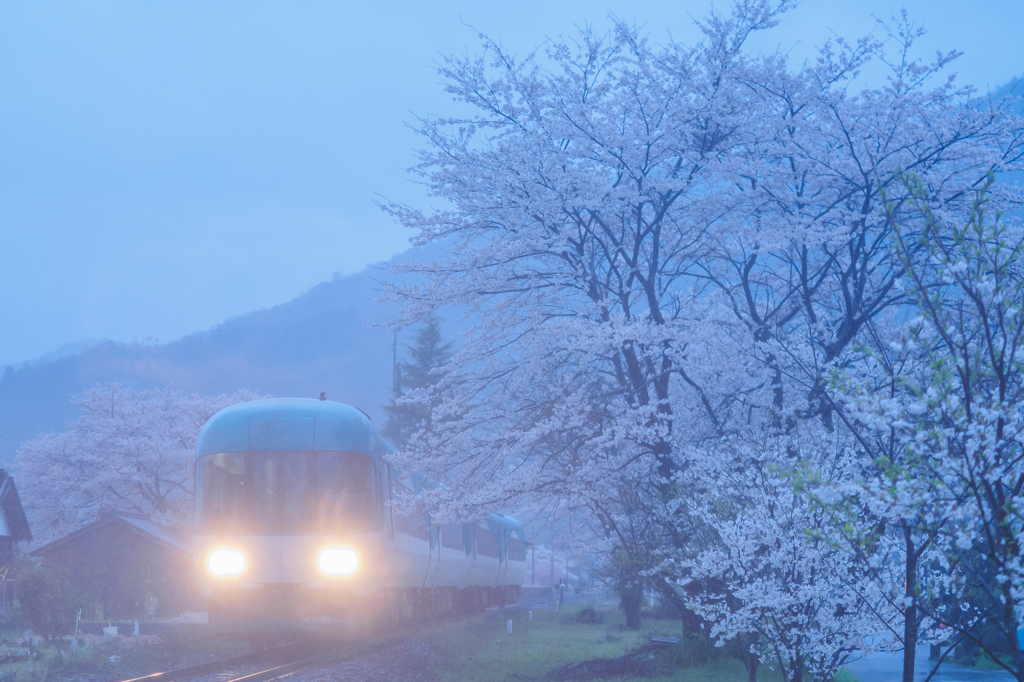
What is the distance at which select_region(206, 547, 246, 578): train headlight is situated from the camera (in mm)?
11680

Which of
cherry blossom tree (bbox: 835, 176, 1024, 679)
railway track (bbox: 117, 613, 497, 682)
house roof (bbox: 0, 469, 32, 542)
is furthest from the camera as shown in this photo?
house roof (bbox: 0, 469, 32, 542)

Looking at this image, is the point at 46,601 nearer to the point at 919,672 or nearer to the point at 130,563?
the point at 130,563

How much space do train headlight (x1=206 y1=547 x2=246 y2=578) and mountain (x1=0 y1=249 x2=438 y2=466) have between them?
102 metres

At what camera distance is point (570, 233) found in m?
13.5

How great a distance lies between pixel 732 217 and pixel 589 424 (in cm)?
403

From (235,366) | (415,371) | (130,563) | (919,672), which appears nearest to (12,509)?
(130,563)

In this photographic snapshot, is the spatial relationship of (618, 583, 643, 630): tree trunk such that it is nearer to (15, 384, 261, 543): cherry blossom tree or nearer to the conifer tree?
(15, 384, 261, 543): cherry blossom tree

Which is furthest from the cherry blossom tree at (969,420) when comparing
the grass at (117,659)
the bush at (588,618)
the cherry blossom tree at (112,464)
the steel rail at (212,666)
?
the cherry blossom tree at (112,464)

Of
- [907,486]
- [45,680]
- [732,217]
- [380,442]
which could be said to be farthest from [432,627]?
[907,486]

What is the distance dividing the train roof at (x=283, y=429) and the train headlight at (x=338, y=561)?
4.46ft

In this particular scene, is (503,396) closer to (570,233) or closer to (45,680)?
(570,233)

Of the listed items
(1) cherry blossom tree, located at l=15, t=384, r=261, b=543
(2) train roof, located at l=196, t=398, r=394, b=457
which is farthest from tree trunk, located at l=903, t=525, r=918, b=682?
(1) cherry blossom tree, located at l=15, t=384, r=261, b=543

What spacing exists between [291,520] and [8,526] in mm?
23025

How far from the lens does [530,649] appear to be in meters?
15.7
